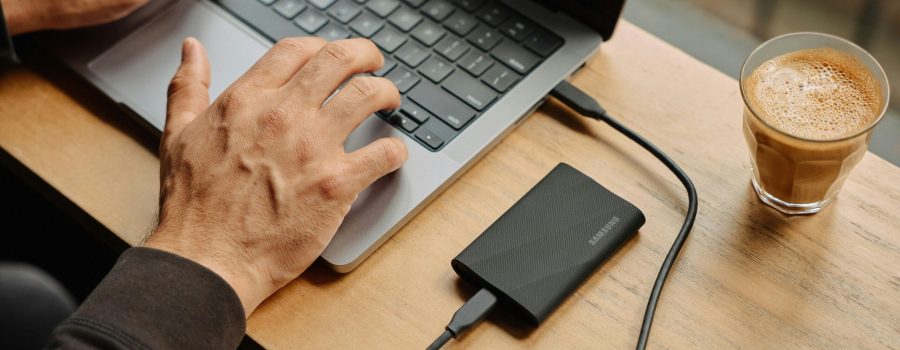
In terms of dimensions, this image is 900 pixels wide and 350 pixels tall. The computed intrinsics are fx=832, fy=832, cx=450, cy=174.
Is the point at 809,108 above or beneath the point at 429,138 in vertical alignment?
above

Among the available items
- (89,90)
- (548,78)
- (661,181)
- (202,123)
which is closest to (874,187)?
(661,181)

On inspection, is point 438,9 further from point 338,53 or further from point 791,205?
point 791,205

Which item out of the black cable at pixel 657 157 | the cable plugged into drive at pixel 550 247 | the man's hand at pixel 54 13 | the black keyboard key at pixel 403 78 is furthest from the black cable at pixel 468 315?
the man's hand at pixel 54 13

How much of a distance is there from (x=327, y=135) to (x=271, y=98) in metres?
0.06

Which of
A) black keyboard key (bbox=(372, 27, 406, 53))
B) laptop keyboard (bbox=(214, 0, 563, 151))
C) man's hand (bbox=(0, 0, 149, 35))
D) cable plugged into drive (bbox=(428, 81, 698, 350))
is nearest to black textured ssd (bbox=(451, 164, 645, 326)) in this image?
cable plugged into drive (bbox=(428, 81, 698, 350))

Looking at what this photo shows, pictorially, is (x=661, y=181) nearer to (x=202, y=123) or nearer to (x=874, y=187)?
(x=874, y=187)

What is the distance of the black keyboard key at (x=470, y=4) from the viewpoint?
83 centimetres

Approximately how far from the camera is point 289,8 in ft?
2.76

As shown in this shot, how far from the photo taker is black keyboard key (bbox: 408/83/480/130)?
2.44 ft

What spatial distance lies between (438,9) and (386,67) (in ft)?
0.31

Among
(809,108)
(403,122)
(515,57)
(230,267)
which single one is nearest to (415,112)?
(403,122)

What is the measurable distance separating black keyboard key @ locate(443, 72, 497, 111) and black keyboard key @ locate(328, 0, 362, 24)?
0.13m

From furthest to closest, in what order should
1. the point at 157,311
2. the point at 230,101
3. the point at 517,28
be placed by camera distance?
the point at 517,28
the point at 230,101
the point at 157,311

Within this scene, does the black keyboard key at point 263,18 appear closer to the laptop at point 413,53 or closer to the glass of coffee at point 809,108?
the laptop at point 413,53
